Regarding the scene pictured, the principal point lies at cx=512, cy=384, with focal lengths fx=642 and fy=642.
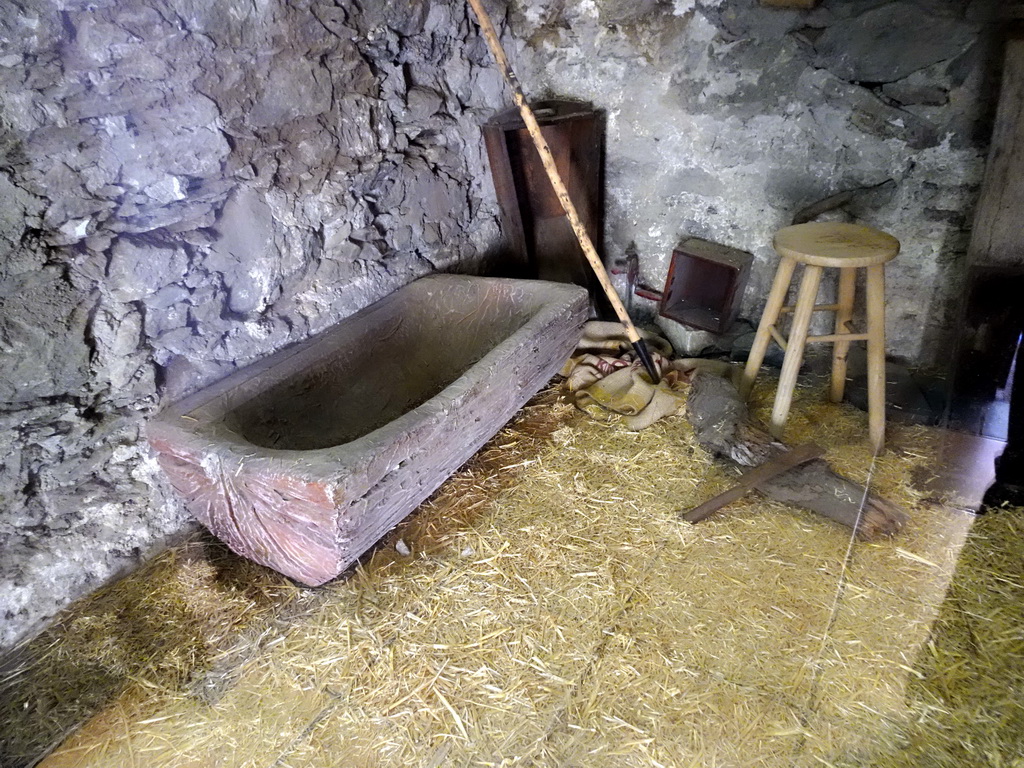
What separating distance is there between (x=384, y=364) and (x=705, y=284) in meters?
1.70

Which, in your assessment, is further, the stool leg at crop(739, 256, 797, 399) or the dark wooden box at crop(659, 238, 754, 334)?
the dark wooden box at crop(659, 238, 754, 334)

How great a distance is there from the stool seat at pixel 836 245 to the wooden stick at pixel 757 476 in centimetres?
68

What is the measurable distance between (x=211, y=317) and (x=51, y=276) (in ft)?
1.64

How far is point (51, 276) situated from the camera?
70.9 inches

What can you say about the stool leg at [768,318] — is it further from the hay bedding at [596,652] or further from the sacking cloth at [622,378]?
the hay bedding at [596,652]

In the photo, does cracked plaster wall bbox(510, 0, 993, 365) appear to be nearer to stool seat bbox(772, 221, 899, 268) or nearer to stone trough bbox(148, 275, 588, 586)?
stool seat bbox(772, 221, 899, 268)

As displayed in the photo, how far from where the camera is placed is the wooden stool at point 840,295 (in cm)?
219

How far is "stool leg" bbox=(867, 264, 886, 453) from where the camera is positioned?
226cm

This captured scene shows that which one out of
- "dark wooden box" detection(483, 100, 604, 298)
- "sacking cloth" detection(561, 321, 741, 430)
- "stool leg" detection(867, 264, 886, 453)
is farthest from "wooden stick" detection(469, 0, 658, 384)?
"stool leg" detection(867, 264, 886, 453)

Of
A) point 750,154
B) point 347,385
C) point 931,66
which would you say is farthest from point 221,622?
point 931,66

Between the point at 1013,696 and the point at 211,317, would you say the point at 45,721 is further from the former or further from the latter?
the point at 1013,696

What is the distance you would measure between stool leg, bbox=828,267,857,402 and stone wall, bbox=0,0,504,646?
1948 mm

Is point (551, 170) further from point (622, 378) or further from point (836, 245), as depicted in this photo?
point (836, 245)

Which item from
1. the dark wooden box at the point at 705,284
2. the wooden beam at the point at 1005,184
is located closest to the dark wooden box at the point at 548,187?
the dark wooden box at the point at 705,284
